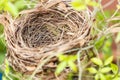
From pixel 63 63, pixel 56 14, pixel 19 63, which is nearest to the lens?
pixel 63 63

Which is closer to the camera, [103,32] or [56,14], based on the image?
[103,32]

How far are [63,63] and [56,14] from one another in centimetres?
24

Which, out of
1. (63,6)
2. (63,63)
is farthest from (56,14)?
(63,63)

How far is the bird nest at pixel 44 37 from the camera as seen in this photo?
2.41 feet

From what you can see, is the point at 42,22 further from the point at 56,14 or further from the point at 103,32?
the point at 103,32

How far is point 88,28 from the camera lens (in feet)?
2.54

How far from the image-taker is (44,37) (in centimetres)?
89

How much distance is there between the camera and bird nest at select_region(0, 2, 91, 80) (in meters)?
0.73

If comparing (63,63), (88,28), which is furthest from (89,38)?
(63,63)

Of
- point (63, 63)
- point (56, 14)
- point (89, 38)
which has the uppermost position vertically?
point (56, 14)

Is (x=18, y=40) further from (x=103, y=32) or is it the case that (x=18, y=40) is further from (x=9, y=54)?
(x=103, y=32)

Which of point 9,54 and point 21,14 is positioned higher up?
point 21,14

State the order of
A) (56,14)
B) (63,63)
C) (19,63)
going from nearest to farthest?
(63,63) → (19,63) → (56,14)

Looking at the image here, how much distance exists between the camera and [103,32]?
2.50ft
